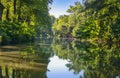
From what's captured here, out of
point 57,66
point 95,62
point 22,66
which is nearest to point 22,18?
point 95,62

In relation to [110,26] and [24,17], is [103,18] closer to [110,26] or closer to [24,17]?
[110,26]

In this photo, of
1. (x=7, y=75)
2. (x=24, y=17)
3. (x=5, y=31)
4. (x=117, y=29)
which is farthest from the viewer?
(x=24, y=17)

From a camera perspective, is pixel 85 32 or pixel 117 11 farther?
pixel 85 32

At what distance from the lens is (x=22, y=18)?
71.2 m

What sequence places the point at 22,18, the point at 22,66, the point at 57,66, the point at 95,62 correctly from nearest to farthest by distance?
the point at 22,66 → the point at 57,66 → the point at 95,62 → the point at 22,18

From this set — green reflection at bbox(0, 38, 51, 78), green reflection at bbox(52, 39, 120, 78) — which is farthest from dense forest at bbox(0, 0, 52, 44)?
green reflection at bbox(0, 38, 51, 78)

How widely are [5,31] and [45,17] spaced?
934 inches

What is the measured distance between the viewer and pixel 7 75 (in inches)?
482

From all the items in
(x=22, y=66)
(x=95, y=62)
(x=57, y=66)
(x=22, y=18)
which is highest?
(x=22, y=18)

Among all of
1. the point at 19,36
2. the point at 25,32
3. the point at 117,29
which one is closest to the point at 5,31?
the point at 19,36

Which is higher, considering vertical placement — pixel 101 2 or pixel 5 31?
pixel 101 2

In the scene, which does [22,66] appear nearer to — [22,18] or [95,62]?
[95,62]

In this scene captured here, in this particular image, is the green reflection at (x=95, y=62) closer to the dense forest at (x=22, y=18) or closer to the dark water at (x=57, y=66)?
the dark water at (x=57, y=66)

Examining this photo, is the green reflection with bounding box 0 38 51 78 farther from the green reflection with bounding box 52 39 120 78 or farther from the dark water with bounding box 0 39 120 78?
the green reflection with bounding box 52 39 120 78
